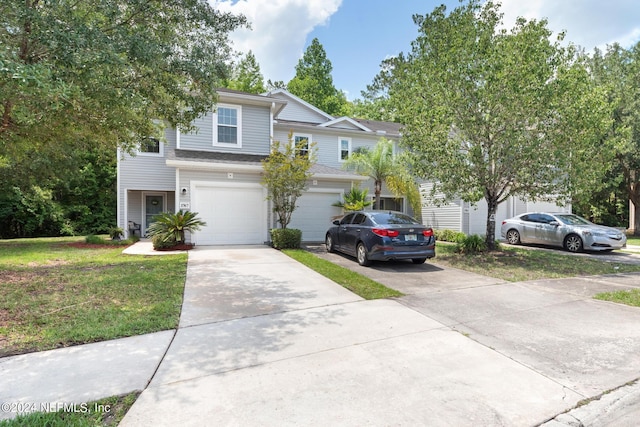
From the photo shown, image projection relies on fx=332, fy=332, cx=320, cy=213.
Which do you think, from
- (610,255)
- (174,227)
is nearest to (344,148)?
(174,227)

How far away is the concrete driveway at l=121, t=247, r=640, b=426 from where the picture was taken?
262 cm

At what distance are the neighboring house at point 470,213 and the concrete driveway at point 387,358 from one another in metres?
10.0

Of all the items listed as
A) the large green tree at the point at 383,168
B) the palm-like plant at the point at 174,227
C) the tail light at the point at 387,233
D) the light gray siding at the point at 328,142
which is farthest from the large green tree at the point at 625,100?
the palm-like plant at the point at 174,227

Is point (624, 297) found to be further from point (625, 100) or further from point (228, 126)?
point (625, 100)

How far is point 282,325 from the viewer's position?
4535mm

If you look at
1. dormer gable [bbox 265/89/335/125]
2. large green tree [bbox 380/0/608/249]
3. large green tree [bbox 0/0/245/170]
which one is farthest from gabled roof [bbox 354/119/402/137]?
large green tree [bbox 0/0/245/170]

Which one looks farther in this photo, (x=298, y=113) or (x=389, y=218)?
(x=298, y=113)

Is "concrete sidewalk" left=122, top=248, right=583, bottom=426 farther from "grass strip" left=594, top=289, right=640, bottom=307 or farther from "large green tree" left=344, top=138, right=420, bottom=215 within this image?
"large green tree" left=344, top=138, right=420, bottom=215

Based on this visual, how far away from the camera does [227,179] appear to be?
12.7 meters

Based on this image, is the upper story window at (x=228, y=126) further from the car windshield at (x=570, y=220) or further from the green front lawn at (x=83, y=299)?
the car windshield at (x=570, y=220)

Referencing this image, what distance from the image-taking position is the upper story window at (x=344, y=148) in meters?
18.5

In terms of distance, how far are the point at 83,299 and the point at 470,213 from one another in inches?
617

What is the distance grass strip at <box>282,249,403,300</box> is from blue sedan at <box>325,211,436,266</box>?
82 cm

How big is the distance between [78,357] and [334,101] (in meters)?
33.4
